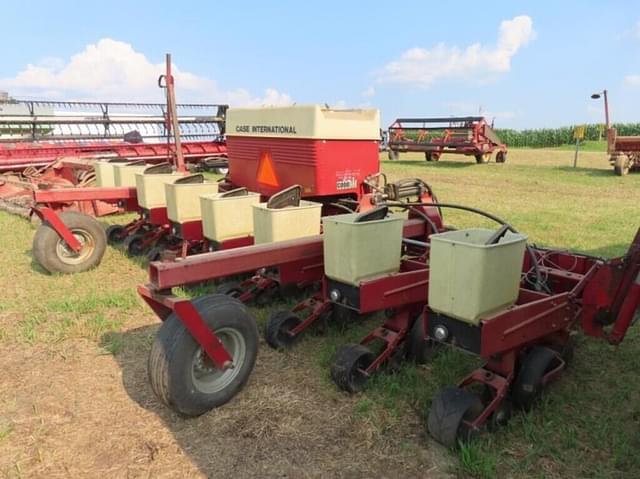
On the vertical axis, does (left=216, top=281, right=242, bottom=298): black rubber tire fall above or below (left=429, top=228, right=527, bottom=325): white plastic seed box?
below

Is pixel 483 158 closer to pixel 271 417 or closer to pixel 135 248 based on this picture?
pixel 135 248

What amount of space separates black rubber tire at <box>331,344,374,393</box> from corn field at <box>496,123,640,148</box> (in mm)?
36733

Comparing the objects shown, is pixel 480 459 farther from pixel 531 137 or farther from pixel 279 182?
pixel 531 137

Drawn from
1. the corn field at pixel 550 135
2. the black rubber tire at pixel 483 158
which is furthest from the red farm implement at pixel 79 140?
the corn field at pixel 550 135

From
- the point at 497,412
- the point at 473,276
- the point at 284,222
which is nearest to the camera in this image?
the point at 473,276

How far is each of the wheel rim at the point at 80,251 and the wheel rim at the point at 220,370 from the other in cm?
270

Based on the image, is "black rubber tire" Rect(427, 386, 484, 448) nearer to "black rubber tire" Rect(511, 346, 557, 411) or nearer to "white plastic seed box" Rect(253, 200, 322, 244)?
"black rubber tire" Rect(511, 346, 557, 411)

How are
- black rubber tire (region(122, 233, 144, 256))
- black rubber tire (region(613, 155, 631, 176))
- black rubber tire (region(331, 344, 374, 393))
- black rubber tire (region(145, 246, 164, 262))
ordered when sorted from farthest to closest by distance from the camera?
black rubber tire (region(613, 155, 631, 176)), black rubber tire (region(122, 233, 144, 256)), black rubber tire (region(145, 246, 164, 262)), black rubber tire (region(331, 344, 374, 393))

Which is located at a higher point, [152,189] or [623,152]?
[623,152]

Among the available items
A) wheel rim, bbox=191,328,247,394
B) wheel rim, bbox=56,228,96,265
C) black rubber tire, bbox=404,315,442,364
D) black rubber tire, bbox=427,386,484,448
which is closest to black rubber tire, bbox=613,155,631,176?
black rubber tire, bbox=404,315,442,364

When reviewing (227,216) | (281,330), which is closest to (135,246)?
(227,216)

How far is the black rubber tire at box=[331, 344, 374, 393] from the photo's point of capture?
8.82 ft

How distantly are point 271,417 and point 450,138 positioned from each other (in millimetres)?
15254

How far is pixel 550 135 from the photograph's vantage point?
3628cm
